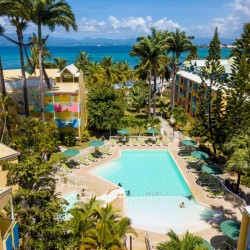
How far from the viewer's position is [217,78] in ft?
91.3

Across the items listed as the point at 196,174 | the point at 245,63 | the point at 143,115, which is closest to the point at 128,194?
the point at 196,174

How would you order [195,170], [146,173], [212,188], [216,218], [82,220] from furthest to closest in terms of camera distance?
[146,173] < [195,170] < [212,188] < [216,218] < [82,220]

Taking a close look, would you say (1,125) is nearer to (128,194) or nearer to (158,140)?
(128,194)

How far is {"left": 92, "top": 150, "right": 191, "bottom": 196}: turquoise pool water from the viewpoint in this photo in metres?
23.8

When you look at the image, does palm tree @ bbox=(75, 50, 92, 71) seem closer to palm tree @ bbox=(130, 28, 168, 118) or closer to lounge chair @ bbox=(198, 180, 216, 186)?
palm tree @ bbox=(130, 28, 168, 118)

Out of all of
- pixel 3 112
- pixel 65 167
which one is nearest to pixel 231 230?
pixel 65 167

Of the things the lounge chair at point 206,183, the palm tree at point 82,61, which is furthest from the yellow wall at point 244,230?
the palm tree at point 82,61

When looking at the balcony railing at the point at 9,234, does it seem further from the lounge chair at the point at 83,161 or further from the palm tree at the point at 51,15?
the palm tree at the point at 51,15

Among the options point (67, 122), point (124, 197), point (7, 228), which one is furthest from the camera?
point (67, 122)

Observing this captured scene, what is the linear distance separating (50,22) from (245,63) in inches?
728

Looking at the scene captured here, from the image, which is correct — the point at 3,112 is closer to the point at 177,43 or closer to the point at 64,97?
the point at 64,97

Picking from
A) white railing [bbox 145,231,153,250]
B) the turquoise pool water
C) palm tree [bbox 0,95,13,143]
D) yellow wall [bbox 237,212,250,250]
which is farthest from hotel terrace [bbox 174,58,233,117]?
yellow wall [bbox 237,212,250,250]

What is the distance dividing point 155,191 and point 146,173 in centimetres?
376

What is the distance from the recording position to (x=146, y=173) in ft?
89.2
